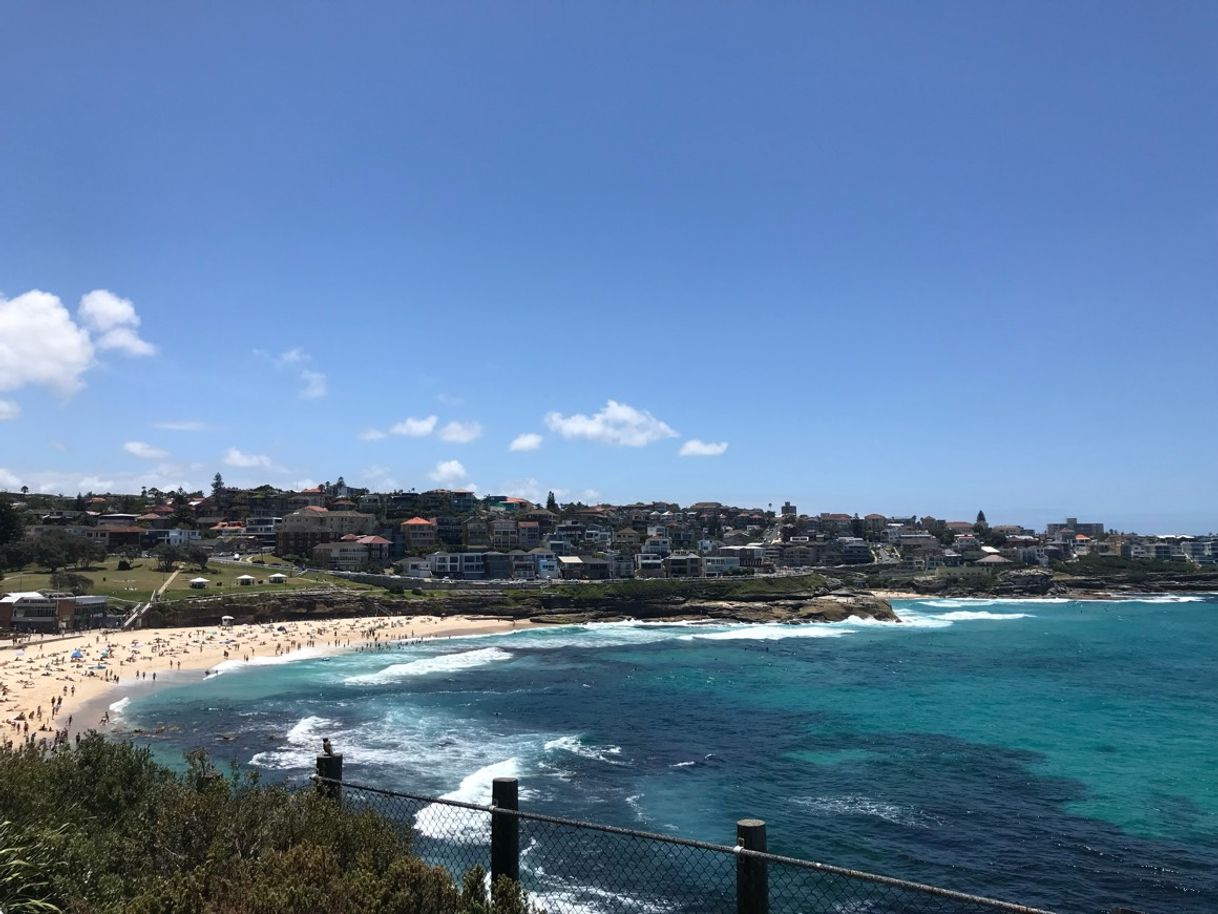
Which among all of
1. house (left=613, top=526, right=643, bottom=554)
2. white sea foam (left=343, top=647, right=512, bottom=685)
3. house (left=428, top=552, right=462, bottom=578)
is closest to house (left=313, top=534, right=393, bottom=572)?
house (left=428, top=552, right=462, bottom=578)

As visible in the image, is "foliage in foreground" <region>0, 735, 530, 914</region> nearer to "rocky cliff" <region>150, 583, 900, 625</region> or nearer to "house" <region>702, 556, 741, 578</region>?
"rocky cliff" <region>150, 583, 900, 625</region>

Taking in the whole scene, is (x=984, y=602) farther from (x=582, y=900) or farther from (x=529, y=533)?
(x=582, y=900)

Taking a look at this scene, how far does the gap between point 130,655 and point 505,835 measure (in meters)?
62.8

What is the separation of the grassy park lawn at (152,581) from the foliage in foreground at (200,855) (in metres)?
75.6

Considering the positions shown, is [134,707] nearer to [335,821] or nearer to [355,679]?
[355,679]

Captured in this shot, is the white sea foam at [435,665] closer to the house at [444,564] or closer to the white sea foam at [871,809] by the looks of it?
the white sea foam at [871,809]

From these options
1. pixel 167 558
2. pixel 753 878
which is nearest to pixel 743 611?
pixel 167 558

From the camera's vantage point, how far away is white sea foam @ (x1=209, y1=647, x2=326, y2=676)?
56425 millimetres

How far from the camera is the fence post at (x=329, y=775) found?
329 inches

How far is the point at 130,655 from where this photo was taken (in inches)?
2290

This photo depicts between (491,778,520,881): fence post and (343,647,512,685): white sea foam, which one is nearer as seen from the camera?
(491,778,520,881): fence post

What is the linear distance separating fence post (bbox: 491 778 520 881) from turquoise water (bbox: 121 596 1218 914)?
17480mm

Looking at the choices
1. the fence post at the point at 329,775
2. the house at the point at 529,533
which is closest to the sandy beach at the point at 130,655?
the fence post at the point at 329,775

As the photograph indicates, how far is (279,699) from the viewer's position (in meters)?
44.9
